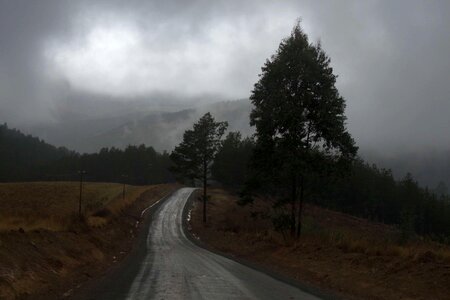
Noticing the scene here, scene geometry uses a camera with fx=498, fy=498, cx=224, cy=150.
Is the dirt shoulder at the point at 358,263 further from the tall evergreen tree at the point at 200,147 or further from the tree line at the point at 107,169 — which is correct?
the tree line at the point at 107,169

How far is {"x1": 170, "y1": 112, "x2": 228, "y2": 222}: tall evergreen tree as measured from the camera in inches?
2441

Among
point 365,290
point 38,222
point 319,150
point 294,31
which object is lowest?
point 365,290

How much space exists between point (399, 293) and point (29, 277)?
1069 centimetres

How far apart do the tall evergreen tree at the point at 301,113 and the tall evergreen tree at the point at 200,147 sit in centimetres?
3253

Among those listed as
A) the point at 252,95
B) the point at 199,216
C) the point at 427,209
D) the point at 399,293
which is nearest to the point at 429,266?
the point at 399,293

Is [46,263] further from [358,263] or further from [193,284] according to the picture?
[358,263]

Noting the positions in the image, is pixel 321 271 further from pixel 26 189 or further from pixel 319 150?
pixel 26 189

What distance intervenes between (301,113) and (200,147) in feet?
114

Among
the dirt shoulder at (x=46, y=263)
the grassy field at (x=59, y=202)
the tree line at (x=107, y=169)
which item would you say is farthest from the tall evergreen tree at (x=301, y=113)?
the tree line at (x=107, y=169)

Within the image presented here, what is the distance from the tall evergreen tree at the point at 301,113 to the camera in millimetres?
27750

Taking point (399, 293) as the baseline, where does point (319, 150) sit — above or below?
above

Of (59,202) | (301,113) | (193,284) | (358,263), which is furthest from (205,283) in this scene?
(59,202)

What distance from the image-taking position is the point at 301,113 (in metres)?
27.9

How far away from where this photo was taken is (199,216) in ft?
230
